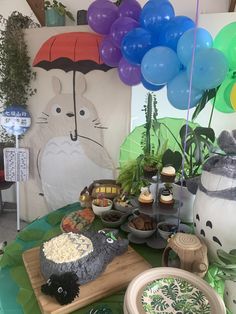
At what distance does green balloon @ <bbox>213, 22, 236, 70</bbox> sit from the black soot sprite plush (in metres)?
1.17

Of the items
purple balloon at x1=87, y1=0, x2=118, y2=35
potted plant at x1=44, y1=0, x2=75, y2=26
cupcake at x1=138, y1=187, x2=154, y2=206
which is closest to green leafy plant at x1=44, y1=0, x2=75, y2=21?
potted plant at x1=44, y1=0, x2=75, y2=26

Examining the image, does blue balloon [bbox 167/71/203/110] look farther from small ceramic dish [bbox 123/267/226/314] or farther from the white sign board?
the white sign board

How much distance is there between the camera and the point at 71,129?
2.41 meters

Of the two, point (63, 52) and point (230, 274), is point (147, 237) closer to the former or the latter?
point (230, 274)

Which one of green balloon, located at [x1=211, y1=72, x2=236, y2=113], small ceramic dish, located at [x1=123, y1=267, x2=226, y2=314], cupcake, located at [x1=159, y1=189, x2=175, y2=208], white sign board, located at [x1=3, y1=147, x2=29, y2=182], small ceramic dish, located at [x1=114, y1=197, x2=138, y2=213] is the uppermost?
green balloon, located at [x1=211, y1=72, x2=236, y2=113]

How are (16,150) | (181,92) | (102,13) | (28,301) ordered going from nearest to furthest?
1. (28,301)
2. (181,92)
3. (102,13)
4. (16,150)

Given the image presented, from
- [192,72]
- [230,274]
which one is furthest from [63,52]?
[230,274]

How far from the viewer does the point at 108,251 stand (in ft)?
3.41

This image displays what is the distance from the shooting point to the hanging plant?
2.39 meters

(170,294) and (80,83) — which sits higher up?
(80,83)

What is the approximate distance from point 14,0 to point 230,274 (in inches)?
118

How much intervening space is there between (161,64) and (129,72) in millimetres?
416

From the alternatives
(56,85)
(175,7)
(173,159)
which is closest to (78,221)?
(173,159)

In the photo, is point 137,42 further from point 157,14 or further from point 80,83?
point 80,83
